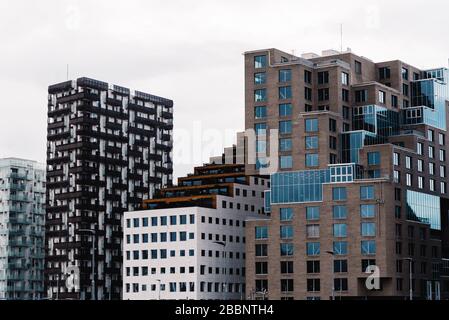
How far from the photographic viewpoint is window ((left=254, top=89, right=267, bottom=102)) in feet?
570

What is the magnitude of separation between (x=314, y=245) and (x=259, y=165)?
28.1 metres

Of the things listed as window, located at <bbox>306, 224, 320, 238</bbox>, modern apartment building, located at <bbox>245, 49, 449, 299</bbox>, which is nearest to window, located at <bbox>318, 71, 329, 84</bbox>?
modern apartment building, located at <bbox>245, 49, 449, 299</bbox>

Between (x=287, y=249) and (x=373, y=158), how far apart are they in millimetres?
23151

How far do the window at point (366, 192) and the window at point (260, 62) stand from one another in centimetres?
3529

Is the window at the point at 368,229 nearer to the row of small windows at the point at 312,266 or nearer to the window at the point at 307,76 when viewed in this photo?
the row of small windows at the point at 312,266

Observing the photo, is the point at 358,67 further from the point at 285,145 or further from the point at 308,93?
the point at 285,145

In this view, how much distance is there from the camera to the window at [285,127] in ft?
554

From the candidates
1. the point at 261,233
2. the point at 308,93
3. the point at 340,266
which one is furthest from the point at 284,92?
the point at 340,266

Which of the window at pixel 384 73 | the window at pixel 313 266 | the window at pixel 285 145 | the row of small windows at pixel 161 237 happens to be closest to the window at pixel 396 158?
the window at pixel 285 145

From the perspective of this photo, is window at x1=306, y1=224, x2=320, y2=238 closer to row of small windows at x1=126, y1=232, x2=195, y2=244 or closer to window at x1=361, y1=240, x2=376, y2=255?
window at x1=361, y1=240, x2=376, y2=255

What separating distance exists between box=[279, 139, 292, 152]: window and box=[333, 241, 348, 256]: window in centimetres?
2203

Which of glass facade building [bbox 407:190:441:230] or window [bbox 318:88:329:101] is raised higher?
window [bbox 318:88:329:101]
